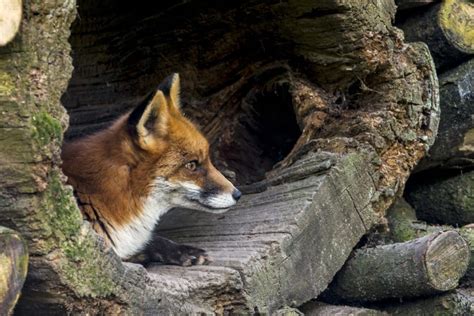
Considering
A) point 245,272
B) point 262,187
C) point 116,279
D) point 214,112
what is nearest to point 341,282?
point 262,187

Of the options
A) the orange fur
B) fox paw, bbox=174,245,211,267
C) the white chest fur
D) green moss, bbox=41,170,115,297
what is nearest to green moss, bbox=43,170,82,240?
green moss, bbox=41,170,115,297

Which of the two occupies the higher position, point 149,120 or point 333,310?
point 149,120

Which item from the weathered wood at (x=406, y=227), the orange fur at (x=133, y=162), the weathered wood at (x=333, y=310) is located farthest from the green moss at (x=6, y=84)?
the weathered wood at (x=406, y=227)

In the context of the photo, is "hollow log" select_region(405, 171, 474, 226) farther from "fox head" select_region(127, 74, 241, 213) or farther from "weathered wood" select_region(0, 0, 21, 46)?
"weathered wood" select_region(0, 0, 21, 46)

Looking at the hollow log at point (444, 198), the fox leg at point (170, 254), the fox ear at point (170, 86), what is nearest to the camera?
the fox leg at point (170, 254)

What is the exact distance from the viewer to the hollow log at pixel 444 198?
500cm

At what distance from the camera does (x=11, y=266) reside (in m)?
2.35

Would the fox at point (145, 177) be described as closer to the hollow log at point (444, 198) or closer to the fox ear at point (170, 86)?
the fox ear at point (170, 86)

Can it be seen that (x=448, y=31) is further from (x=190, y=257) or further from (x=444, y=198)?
(x=190, y=257)

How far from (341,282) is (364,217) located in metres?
0.36

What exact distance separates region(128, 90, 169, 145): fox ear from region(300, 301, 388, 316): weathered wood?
3.74 ft

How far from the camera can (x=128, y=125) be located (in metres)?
3.73

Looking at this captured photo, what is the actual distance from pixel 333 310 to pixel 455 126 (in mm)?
1649

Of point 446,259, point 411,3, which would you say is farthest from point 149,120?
point 411,3
